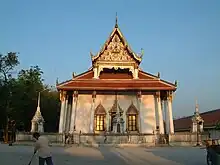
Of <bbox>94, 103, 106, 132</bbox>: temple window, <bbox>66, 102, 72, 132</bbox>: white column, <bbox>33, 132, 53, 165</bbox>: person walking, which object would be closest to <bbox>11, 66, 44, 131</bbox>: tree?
<bbox>66, 102, 72, 132</bbox>: white column

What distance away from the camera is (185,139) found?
2692 centimetres

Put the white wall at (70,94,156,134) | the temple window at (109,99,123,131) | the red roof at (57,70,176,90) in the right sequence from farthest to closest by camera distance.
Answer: the white wall at (70,94,156,134), the temple window at (109,99,123,131), the red roof at (57,70,176,90)

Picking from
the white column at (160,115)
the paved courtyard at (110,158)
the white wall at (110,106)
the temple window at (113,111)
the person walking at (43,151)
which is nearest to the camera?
the person walking at (43,151)

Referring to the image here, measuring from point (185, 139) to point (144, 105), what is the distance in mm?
6425

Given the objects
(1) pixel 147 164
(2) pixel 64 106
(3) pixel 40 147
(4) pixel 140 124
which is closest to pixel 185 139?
(4) pixel 140 124

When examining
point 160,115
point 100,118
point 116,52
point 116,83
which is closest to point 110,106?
point 100,118

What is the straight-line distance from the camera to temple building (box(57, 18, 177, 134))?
30703 mm

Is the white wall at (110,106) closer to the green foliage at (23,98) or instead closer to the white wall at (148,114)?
the white wall at (148,114)

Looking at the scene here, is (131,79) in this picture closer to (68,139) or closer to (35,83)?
(68,139)

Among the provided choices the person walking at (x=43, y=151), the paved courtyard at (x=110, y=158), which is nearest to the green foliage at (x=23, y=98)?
the paved courtyard at (x=110, y=158)

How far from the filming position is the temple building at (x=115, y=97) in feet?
Result: 101

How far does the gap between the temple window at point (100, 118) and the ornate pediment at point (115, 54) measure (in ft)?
17.8

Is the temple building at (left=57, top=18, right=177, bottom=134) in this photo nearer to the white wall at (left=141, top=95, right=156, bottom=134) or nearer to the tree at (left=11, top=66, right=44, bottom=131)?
the white wall at (left=141, top=95, right=156, bottom=134)

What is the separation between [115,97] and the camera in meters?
32.1
